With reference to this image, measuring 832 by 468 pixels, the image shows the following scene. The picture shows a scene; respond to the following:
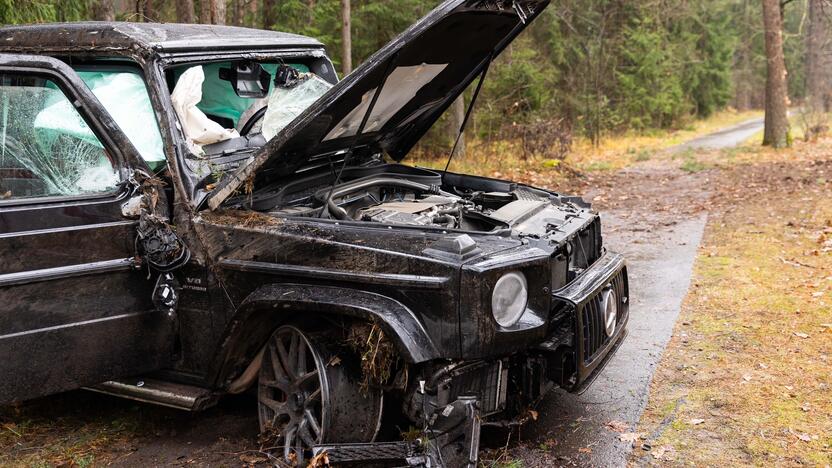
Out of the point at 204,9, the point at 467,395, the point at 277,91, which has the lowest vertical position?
the point at 467,395

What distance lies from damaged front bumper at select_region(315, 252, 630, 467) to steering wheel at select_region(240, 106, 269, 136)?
199cm

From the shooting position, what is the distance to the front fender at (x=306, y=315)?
3.06 m

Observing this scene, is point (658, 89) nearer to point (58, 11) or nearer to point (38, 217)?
point (58, 11)

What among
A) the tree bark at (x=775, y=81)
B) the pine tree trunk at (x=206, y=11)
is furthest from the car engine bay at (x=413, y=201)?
the tree bark at (x=775, y=81)

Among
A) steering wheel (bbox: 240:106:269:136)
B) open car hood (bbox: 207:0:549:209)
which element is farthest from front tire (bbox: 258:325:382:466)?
steering wheel (bbox: 240:106:269:136)

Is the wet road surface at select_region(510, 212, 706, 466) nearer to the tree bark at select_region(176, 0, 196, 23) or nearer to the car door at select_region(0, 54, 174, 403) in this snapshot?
the car door at select_region(0, 54, 174, 403)

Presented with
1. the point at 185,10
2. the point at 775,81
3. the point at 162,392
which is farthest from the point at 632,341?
the point at 775,81

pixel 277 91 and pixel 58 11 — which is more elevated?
pixel 58 11

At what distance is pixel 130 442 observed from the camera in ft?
13.2

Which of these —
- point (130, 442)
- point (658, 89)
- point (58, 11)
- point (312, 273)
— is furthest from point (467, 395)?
point (658, 89)

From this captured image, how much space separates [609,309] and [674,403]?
0.91m

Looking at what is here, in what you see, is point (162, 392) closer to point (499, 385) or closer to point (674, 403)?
point (499, 385)

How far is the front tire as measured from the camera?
3.39 meters

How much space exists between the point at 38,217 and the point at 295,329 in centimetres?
127
